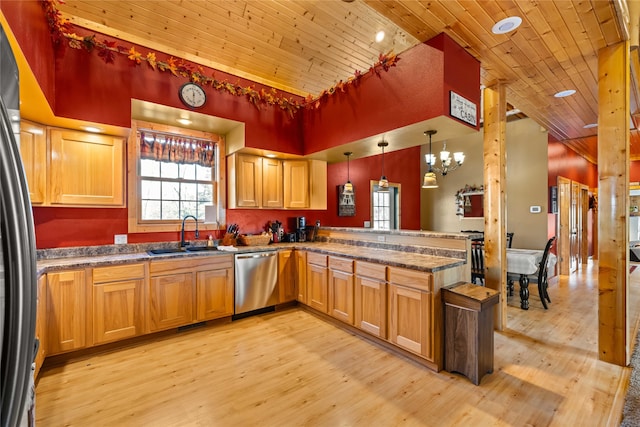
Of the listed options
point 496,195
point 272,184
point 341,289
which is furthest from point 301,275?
point 496,195

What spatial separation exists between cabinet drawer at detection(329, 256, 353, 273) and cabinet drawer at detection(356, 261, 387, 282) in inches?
4.9

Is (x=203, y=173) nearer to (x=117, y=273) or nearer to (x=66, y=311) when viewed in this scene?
(x=117, y=273)

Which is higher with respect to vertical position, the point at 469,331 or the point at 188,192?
the point at 188,192

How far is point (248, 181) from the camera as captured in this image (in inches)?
163

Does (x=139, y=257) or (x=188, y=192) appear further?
(x=188, y=192)

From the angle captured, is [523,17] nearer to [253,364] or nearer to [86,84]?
[253,364]

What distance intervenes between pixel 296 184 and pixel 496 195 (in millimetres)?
2666

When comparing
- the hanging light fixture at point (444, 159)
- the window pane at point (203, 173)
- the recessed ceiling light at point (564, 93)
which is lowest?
the window pane at point (203, 173)

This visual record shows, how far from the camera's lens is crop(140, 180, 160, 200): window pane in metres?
3.61

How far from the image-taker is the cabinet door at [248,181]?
4.05 metres

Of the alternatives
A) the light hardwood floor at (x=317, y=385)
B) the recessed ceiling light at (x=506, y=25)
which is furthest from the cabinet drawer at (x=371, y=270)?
the recessed ceiling light at (x=506, y=25)

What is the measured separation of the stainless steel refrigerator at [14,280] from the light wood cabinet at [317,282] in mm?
3007

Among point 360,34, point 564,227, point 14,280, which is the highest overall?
point 360,34

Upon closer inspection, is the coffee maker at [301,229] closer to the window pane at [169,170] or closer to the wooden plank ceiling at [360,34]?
the window pane at [169,170]
